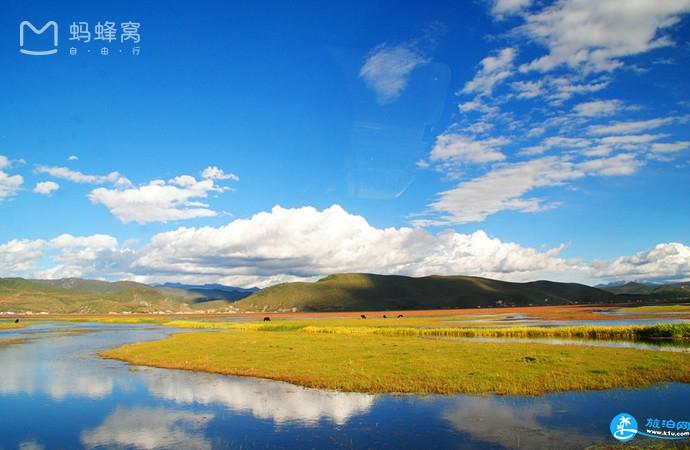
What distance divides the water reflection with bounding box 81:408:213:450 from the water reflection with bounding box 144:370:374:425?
10.1 feet

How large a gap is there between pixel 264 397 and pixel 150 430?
9075 millimetres

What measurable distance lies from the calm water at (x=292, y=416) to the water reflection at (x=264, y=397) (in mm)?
72

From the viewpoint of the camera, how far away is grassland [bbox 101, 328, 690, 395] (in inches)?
1365

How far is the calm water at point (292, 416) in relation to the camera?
74.5 feet

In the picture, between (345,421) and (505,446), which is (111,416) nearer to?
(345,421)

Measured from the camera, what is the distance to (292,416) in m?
27.2

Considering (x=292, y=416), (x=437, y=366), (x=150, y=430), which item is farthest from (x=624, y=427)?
(x=150, y=430)

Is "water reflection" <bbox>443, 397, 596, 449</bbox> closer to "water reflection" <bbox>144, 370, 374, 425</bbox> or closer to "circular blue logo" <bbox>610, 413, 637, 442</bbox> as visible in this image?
"circular blue logo" <bbox>610, 413, 637, 442</bbox>

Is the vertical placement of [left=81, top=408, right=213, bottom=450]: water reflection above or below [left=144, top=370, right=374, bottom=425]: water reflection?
above

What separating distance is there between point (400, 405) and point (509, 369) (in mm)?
14676

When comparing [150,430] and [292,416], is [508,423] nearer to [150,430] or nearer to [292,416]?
[292,416]

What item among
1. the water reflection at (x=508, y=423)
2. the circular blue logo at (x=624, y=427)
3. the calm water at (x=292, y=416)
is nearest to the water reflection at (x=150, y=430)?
the calm water at (x=292, y=416)

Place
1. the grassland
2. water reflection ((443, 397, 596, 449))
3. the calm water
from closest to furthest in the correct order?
water reflection ((443, 397, 596, 449)) < the calm water < the grassland

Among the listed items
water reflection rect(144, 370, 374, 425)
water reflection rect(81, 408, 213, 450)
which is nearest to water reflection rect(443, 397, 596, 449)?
water reflection rect(144, 370, 374, 425)
